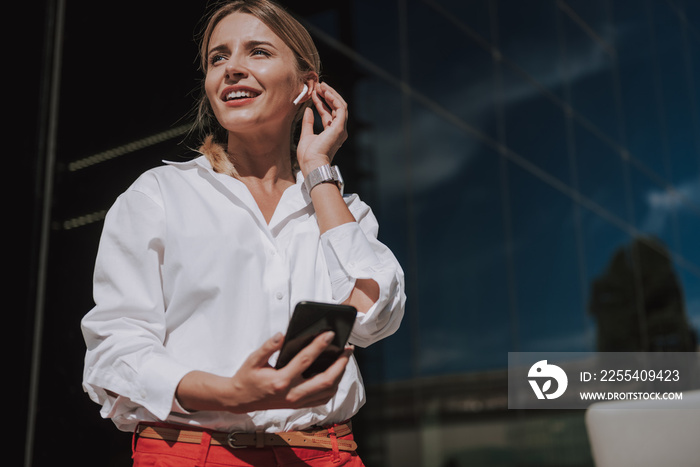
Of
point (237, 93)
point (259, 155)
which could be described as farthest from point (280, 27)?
point (259, 155)

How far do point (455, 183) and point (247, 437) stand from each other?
4542 mm

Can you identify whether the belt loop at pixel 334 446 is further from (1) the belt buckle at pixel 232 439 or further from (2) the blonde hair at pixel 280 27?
(2) the blonde hair at pixel 280 27

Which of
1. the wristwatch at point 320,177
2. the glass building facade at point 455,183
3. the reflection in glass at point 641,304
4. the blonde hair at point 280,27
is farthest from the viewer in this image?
the reflection in glass at point 641,304

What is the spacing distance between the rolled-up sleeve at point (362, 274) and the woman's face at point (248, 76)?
1.24 ft

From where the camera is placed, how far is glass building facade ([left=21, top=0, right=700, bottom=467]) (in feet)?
9.86

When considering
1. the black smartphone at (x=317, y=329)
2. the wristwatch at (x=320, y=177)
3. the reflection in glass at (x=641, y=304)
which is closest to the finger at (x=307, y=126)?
the wristwatch at (x=320, y=177)

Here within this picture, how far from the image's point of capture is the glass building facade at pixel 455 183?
3.01 metres

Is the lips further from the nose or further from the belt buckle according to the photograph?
the belt buckle

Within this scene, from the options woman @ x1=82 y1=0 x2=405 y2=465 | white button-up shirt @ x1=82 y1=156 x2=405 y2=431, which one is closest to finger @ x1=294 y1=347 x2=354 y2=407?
woman @ x1=82 y1=0 x2=405 y2=465

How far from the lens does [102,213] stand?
293 cm

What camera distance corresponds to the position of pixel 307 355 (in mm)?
1271

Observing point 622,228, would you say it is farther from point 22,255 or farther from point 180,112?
point 22,255

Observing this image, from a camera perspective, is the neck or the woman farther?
the neck

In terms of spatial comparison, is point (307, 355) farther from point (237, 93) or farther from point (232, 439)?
point (237, 93)
